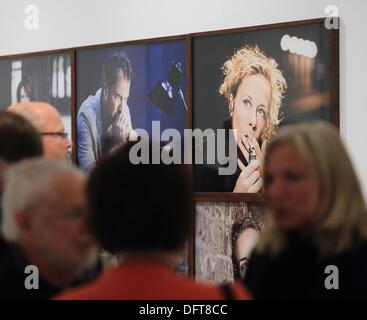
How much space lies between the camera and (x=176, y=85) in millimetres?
1604

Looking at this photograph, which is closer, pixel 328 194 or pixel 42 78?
pixel 328 194

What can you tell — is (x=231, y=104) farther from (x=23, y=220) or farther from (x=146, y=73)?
(x=23, y=220)

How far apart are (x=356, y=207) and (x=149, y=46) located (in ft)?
4.52

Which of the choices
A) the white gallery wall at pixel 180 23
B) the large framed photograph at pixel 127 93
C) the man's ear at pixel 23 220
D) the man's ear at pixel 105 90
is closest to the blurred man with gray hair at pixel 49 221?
A: the man's ear at pixel 23 220

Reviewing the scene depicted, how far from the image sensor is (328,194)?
1.03ft

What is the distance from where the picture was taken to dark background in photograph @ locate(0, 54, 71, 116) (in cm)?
178

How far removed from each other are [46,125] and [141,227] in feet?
0.47

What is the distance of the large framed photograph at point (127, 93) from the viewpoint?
1.60 metres

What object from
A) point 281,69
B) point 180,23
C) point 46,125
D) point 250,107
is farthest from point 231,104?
point 46,125

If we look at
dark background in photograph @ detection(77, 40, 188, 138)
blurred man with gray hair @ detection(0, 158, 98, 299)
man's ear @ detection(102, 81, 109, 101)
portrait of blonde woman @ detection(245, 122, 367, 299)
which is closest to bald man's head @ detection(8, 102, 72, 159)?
blurred man with gray hair @ detection(0, 158, 98, 299)

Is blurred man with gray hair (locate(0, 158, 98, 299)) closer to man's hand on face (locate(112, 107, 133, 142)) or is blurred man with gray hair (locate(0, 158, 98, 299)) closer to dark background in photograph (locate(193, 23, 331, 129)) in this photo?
dark background in photograph (locate(193, 23, 331, 129))
